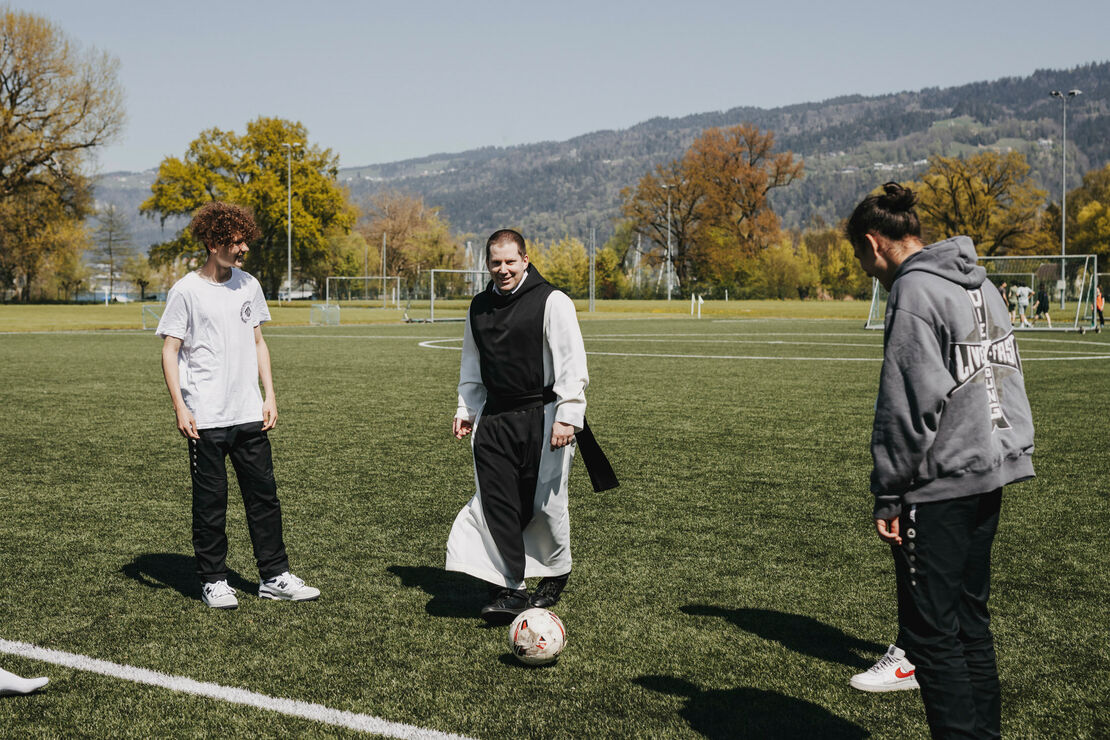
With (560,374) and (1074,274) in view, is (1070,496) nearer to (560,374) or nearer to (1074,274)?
(560,374)

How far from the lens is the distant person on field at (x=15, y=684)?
4008 mm

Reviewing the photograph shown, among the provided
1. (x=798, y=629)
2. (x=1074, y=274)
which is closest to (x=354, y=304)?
(x=1074, y=274)

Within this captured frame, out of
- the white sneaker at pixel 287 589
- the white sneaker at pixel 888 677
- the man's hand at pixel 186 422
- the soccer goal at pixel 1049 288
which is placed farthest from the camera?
the soccer goal at pixel 1049 288

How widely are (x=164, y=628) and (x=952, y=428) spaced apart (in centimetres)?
375

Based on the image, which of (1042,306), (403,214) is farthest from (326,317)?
(403,214)

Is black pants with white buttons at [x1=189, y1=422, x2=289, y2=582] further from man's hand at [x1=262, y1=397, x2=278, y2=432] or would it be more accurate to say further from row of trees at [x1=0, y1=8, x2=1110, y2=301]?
row of trees at [x1=0, y1=8, x2=1110, y2=301]

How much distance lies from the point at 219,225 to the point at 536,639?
8.37 ft

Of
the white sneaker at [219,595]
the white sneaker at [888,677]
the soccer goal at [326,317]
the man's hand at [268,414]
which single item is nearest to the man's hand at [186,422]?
the man's hand at [268,414]

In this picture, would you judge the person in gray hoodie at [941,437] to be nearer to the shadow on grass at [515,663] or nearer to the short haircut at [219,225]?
the shadow on grass at [515,663]

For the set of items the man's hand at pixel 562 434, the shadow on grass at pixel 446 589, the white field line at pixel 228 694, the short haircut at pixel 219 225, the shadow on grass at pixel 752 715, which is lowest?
the shadow on grass at pixel 446 589

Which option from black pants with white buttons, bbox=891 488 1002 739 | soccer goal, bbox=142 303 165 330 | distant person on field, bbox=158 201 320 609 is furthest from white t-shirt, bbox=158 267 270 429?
soccer goal, bbox=142 303 165 330

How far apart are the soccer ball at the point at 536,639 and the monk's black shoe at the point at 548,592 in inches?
24.7

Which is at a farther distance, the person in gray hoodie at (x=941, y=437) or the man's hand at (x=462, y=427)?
the man's hand at (x=462, y=427)

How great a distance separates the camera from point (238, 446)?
5328 millimetres
